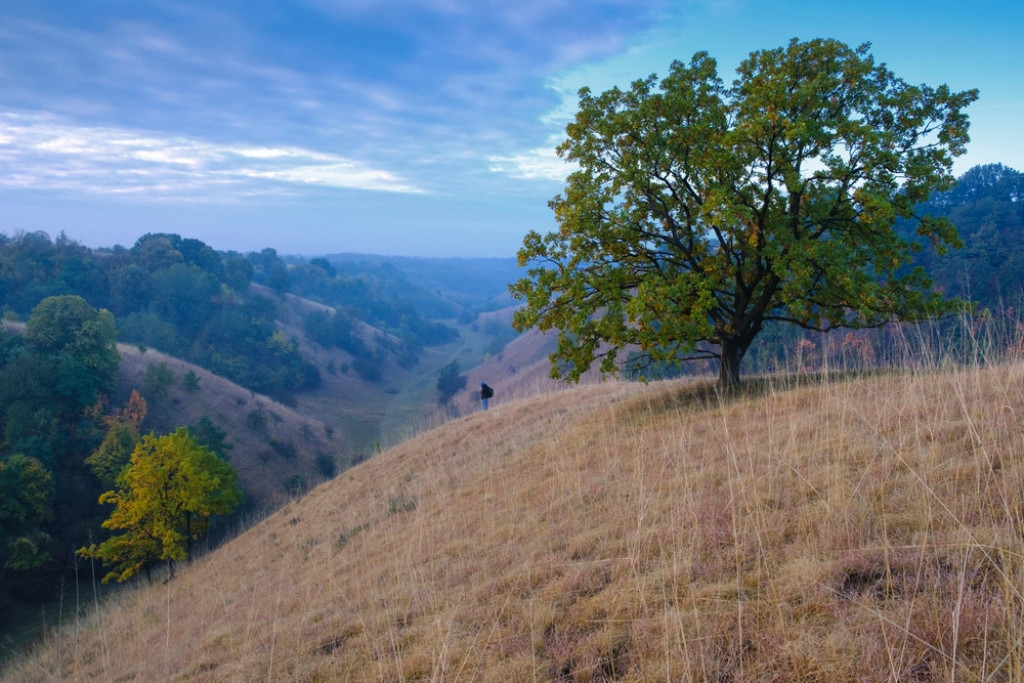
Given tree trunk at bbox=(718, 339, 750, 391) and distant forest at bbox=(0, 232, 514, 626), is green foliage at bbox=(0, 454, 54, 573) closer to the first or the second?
distant forest at bbox=(0, 232, 514, 626)

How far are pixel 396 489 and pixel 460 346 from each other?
16115cm

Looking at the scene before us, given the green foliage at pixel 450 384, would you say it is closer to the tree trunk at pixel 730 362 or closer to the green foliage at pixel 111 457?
the green foliage at pixel 111 457

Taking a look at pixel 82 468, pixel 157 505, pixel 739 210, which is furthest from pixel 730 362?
pixel 82 468

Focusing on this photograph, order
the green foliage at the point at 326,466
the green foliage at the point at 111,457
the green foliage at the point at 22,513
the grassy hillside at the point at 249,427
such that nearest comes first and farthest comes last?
the green foliage at the point at 22,513, the green foliage at the point at 111,457, the grassy hillside at the point at 249,427, the green foliage at the point at 326,466

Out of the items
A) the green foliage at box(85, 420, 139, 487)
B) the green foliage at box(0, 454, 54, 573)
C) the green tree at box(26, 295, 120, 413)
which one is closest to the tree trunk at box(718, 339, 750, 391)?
the green foliage at box(0, 454, 54, 573)

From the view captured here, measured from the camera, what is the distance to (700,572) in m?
4.11

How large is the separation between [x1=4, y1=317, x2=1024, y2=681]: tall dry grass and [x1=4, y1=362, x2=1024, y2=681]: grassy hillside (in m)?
0.02

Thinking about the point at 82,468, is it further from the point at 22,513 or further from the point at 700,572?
the point at 700,572

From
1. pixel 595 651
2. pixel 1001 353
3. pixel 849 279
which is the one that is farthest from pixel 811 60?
pixel 595 651

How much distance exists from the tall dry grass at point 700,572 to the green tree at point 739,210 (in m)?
2.98

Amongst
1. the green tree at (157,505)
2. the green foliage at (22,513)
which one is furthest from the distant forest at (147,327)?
the green tree at (157,505)

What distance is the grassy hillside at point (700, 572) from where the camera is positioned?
3100 millimetres

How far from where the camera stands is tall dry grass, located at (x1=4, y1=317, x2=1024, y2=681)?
310 centimetres

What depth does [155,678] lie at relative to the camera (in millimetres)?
5832
